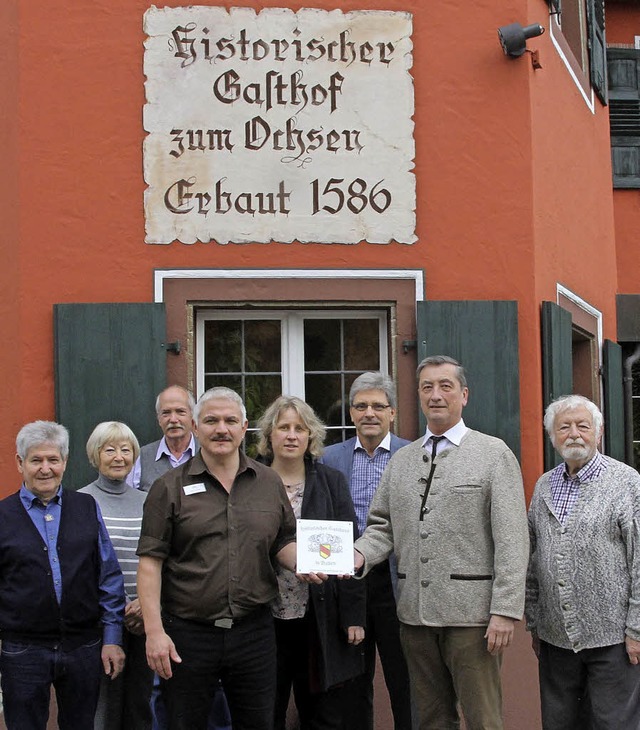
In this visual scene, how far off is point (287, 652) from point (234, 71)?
3.39 meters

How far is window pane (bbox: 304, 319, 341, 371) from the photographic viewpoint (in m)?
6.32

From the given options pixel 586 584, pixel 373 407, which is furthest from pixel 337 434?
pixel 586 584

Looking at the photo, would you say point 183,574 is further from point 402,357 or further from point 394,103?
point 394,103

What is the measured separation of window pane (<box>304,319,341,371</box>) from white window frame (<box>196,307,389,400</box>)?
3 cm

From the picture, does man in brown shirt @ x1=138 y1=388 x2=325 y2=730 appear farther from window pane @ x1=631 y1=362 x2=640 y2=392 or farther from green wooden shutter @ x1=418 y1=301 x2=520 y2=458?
window pane @ x1=631 y1=362 x2=640 y2=392

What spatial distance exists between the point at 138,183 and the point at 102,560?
2.69m

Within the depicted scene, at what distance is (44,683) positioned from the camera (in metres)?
3.89

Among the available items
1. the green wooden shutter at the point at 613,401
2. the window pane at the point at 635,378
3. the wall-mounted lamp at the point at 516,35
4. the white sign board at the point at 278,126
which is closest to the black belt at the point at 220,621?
the white sign board at the point at 278,126

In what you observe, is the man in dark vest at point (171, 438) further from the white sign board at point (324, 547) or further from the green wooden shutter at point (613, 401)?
the green wooden shutter at point (613, 401)

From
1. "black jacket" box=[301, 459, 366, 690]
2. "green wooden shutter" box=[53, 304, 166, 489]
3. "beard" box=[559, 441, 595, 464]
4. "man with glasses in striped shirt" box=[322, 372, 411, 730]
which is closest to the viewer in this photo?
"beard" box=[559, 441, 595, 464]

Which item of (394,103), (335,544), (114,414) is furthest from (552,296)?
(335,544)

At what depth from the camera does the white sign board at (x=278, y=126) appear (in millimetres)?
6109

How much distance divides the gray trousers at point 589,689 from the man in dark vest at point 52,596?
1.63 meters

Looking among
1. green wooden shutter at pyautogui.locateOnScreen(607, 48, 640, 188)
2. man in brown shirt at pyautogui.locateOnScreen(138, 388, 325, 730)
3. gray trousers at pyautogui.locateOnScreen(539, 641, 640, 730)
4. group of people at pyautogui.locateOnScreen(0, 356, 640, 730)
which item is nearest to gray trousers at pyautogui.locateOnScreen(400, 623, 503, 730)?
group of people at pyautogui.locateOnScreen(0, 356, 640, 730)
